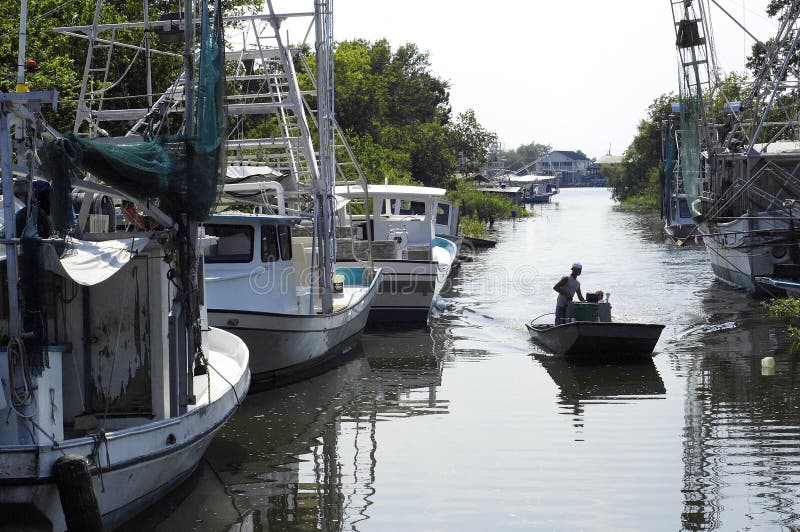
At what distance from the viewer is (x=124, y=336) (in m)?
10.3

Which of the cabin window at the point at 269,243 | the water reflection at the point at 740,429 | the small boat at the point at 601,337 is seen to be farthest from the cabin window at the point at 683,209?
the cabin window at the point at 269,243

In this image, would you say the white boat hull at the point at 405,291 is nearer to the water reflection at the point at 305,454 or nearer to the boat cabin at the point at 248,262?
the water reflection at the point at 305,454

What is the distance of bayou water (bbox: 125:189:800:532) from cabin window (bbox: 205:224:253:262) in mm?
2138

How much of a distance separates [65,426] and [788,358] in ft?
42.6

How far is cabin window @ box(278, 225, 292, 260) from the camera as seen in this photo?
677 inches

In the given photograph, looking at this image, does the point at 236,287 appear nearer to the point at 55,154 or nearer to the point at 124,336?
the point at 124,336

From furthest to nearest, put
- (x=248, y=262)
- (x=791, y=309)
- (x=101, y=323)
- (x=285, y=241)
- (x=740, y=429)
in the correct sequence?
(x=791, y=309), (x=285, y=241), (x=248, y=262), (x=740, y=429), (x=101, y=323)

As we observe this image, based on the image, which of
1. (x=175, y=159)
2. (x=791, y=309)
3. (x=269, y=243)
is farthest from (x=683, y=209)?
(x=175, y=159)

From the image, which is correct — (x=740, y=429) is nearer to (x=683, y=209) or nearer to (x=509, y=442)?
(x=509, y=442)

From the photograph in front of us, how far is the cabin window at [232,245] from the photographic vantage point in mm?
16562

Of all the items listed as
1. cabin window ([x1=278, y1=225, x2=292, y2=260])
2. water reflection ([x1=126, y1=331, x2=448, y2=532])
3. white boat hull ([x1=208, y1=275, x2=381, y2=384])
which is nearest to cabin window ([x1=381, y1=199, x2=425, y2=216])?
water reflection ([x1=126, y1=331, x2=448, y2=532])

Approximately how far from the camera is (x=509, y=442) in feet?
43.2

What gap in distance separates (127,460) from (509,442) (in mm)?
5335

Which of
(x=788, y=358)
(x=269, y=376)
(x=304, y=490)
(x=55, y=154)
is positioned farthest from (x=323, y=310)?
(x=55, y=154)
